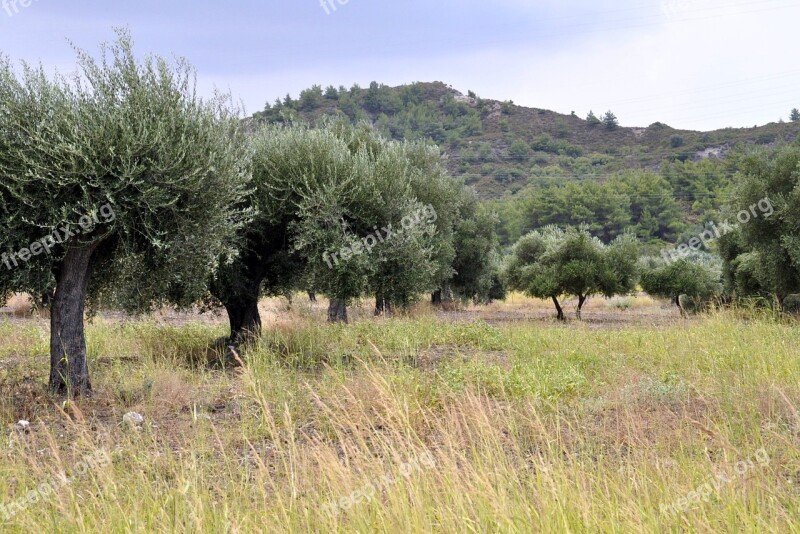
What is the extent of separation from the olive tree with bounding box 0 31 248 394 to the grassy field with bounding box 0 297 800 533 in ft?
6.36

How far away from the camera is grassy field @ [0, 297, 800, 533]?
3.67 m

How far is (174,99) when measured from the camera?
10.5m

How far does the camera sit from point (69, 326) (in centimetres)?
1024

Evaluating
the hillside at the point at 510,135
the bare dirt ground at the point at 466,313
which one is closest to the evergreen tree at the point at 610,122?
the hillside at the point at 510,135

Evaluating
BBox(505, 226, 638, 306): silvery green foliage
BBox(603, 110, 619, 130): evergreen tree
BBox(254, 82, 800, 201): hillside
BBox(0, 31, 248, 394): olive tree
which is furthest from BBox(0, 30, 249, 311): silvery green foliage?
BBox(603, 110, 619, 130): evergreen tree

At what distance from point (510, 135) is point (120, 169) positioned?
13139 centimetres

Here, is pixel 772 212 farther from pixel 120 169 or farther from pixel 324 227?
pixel 120 169

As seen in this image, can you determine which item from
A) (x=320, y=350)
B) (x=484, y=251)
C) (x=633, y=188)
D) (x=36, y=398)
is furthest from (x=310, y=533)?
(x=633, y=188)

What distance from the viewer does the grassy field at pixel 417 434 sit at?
3.67 meters

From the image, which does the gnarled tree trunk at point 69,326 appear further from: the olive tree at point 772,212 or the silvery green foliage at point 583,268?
the silvery green foliage at point 583,268

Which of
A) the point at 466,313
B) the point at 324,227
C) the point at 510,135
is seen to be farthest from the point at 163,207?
the point at 510,135

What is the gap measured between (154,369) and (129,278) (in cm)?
192

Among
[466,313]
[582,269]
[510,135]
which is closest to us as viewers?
[582,269]

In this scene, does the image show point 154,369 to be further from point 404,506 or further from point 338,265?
point 404,506
